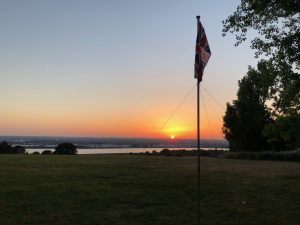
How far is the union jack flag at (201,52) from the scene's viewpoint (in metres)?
10.6

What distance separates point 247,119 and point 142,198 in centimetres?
3559

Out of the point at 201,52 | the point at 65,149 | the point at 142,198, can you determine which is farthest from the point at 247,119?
the point at 201,52

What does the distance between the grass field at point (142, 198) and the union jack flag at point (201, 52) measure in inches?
157

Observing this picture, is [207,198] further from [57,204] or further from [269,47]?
[269,47]

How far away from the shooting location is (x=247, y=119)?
48.1 metres

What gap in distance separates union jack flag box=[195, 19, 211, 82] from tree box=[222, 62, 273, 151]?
37166 mm

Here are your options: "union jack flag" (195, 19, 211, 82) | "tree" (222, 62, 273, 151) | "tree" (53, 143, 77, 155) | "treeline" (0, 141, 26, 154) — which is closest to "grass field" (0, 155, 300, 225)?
"union jack flag" (195, 19, 211, 82)

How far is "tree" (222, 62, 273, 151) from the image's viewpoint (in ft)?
156

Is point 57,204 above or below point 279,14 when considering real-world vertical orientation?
below

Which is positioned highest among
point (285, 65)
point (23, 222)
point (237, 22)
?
point (237, 22)

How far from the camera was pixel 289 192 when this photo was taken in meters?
16.2

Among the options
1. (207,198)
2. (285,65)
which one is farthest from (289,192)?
(285,65)

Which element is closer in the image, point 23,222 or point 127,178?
point 23,222

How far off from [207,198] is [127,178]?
15.8 feet
